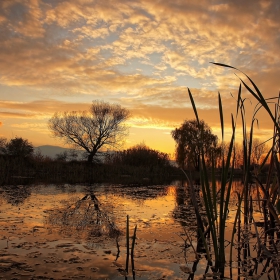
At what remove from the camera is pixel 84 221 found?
17.6 feet

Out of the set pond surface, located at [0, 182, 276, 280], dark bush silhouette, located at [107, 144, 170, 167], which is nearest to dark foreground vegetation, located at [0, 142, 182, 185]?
dark bush silhouette, located at [107, 144, 170, 167]

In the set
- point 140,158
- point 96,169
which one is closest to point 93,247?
point 96,169

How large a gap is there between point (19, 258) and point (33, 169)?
19.8m

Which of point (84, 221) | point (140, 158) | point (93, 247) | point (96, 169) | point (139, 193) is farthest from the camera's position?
point (140, 158)

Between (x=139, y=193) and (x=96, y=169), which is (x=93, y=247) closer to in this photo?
(x=139, y=193)

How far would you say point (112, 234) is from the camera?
14.5 ft

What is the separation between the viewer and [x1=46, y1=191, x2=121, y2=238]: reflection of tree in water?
4531 millimetres

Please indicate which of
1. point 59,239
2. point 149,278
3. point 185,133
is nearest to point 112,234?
point 59,239

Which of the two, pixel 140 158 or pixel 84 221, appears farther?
pixel 140 158

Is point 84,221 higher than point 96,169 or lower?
lower

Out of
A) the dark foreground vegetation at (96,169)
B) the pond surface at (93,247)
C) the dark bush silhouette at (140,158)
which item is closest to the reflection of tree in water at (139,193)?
the pond surface at (93,247)

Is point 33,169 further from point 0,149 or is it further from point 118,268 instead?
point 118,268

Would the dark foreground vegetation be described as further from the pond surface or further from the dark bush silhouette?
the pond surface

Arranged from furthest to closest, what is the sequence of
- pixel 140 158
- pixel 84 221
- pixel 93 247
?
pixel 140 158, pixel 84 221, pixel 93 247
